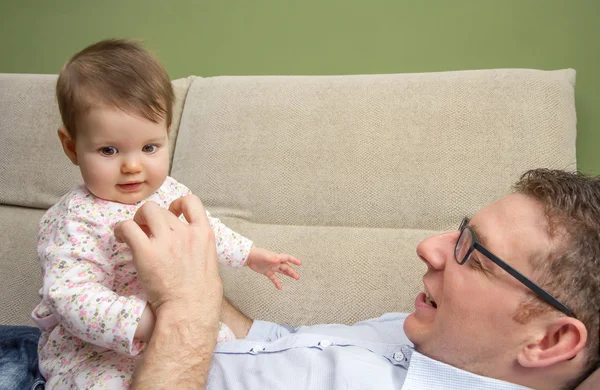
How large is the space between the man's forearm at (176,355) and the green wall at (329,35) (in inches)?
57.2

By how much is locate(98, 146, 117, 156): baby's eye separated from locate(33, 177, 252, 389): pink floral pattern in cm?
12

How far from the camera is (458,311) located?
109cm

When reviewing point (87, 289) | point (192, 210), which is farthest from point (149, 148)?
point (87, 289)

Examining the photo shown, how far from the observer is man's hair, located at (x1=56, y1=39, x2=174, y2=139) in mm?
1121

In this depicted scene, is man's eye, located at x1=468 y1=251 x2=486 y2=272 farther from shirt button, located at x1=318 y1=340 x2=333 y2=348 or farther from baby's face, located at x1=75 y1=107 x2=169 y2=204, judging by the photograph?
baby's face, located at x1=75 y1=107 x2=169 y2=204

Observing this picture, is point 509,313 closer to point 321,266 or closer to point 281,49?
point 321,266

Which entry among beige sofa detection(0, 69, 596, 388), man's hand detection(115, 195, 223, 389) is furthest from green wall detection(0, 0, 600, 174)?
man's hand detection(115, 195, 223, 389)

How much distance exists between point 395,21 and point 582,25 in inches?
26.9

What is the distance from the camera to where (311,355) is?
1162 mm

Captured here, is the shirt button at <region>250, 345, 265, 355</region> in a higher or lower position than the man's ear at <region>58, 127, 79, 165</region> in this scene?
lower

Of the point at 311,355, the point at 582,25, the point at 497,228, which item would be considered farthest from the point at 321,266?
the point at 582,25

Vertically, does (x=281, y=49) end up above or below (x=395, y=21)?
below

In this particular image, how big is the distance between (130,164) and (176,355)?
0.42 m

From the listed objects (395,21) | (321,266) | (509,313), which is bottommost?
(321,266)
